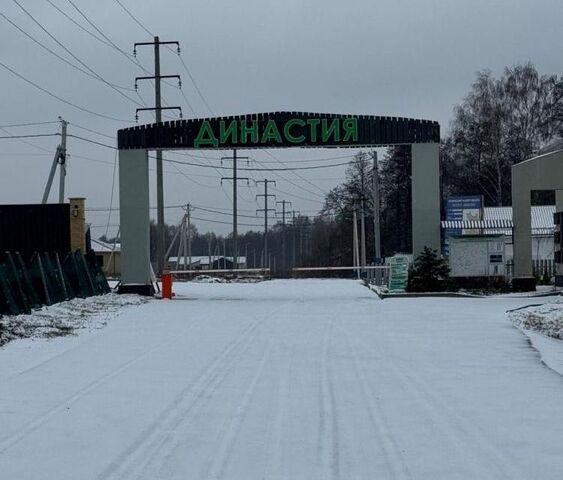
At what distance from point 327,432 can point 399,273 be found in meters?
22.4

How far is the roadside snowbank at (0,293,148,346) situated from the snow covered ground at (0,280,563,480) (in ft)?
2.28

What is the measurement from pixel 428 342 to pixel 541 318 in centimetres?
490

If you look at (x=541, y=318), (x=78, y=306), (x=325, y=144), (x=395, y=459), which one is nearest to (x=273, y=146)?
(x=325, y=144)

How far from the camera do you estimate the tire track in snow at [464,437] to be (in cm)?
669

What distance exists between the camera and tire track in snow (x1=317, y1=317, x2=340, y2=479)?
6.79m

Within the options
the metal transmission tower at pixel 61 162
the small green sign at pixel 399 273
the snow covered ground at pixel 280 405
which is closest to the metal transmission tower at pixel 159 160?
the metal transmission tower at pixel 61 162

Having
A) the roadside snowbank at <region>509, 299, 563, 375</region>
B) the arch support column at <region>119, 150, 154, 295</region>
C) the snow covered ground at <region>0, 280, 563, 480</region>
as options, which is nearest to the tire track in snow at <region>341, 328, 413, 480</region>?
the snow covered ground at <region>0, 280, 563, 480</region>

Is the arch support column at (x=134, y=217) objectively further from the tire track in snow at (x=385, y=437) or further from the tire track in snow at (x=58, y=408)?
the tire track in snow at (x=385, y=437)

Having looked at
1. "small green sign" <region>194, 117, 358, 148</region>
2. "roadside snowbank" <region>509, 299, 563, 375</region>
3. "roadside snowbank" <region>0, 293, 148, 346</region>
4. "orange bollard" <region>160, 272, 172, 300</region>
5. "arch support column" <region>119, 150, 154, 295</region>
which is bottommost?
"roadside snowbank" <region>509, 299, 563, 375</region>

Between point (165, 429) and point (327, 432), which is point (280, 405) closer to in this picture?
point (327, 432)

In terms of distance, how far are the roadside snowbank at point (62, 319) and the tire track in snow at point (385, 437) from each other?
7233mm

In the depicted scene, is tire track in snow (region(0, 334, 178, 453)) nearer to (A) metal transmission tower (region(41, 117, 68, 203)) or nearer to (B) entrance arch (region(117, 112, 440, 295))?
(B) entrance arch (region(117, 112, 440, 295))

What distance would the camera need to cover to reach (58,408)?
30.1 feet

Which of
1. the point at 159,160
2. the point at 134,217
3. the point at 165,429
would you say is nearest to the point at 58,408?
the point at 165,429
